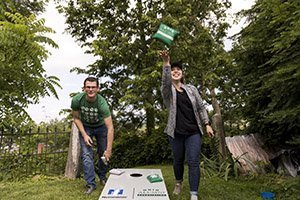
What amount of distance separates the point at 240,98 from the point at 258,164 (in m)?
1.79

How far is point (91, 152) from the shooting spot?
3721 mm

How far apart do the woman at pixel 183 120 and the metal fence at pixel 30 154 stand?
3876mm

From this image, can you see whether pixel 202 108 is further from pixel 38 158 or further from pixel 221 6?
pixel 221 6

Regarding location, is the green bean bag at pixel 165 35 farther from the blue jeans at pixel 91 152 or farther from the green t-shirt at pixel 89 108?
the blue jeans at pixel 91 152

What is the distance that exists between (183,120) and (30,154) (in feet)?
14.2

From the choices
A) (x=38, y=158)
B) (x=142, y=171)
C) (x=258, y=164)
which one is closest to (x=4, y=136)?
(x=38, y=158)

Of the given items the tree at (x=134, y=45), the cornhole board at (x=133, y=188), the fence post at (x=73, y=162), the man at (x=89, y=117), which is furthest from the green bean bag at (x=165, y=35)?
the tree at (x=134, y=45)

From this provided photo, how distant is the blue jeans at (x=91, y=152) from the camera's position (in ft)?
11.9

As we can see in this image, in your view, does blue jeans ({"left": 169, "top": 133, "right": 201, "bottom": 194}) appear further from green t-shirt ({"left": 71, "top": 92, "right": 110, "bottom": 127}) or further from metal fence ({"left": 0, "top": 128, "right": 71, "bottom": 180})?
metal fence ({"left": 0, "top": 128, "right": 71, "bottom": 180})

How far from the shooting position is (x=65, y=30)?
10375 millimetres

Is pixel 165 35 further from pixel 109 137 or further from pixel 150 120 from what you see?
pixel 150 120

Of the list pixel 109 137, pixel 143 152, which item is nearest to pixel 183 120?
pixel 109 137

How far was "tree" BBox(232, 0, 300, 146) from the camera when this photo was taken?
3.00m

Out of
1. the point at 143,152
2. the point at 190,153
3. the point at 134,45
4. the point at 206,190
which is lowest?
the point at 206,190
